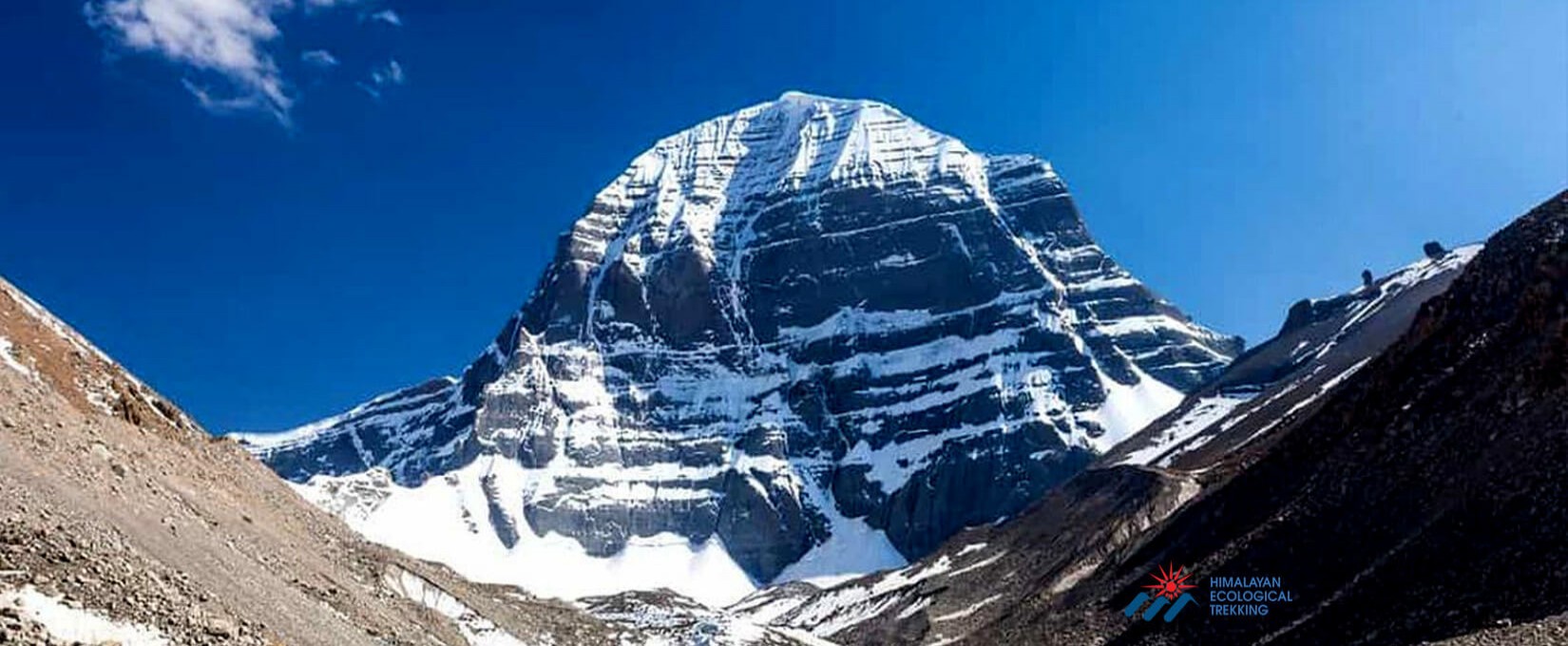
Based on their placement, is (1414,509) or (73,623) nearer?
(73,623)

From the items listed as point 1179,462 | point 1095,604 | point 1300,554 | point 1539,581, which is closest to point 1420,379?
point 1300,554

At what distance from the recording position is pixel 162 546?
4272cm

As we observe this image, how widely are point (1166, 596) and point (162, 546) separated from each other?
56131 mm

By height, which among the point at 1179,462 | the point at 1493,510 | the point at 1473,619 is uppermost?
the point at 1179,462

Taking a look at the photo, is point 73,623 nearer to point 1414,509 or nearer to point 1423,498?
point 1414,509

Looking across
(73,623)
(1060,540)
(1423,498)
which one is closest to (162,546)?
(73,623)

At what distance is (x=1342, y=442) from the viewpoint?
256 ft

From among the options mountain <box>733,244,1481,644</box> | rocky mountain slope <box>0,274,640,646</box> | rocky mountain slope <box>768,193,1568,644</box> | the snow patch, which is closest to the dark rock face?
rocky mountain slope <box>768,193,1568,644</box>

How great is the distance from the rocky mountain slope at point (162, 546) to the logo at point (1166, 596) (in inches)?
1206

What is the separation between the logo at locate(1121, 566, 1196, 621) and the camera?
7269 centimetres

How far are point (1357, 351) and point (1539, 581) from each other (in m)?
151

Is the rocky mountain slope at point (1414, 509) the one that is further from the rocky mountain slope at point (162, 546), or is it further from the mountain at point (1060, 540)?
the rocky mountain slope at point (162, 546)

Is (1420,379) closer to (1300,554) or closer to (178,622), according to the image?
(1300,554)

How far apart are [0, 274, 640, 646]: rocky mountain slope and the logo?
3064 cm
